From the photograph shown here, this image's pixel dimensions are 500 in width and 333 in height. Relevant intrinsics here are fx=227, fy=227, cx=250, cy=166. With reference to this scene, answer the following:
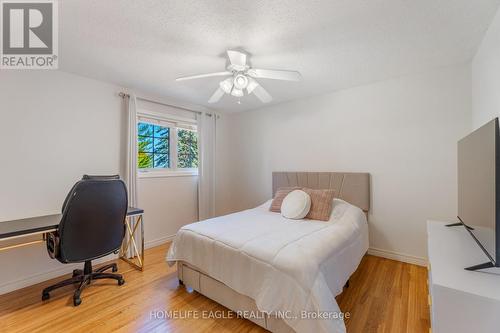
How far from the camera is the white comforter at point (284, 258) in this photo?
1.47 metres

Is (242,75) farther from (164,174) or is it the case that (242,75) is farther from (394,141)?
(164,174)

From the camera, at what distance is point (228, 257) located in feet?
6.15

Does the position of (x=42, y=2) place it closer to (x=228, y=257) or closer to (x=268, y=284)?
(x=228, y=257)

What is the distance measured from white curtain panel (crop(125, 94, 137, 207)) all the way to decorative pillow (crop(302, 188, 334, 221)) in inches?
92.8

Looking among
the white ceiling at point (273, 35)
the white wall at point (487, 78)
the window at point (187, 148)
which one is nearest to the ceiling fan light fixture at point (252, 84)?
the white ceiling at point (273, 35)

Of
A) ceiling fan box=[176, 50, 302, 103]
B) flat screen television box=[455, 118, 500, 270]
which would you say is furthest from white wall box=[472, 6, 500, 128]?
ceiling fan box=[176, 50, 302, 103]

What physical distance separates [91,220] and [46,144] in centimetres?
120

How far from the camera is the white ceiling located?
1.58 m

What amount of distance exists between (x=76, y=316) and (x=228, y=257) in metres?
1.35

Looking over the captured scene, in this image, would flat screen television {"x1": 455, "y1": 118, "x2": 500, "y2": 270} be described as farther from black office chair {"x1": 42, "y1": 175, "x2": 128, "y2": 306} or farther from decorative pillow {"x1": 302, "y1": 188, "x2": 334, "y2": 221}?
black office chair {"x1": 42, "y1": 175, "x2": 128, "y2": 306}

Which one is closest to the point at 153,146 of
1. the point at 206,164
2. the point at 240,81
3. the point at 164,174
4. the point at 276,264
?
the point at 164,174

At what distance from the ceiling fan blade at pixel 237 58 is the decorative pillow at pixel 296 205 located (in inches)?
64.2

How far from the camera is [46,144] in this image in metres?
2.51

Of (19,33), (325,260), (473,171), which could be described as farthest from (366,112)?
(19,33)
